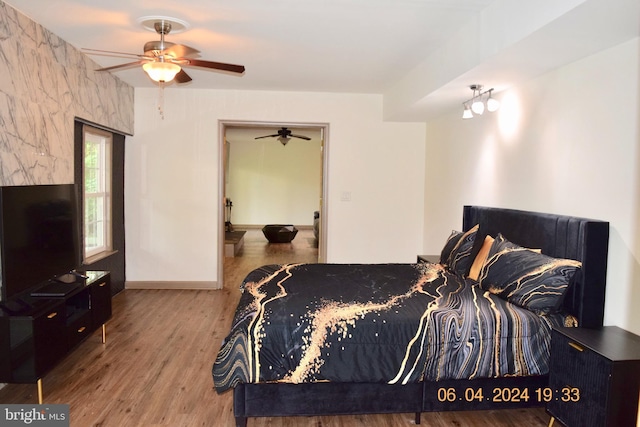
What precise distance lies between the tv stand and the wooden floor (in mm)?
245

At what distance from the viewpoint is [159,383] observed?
2.92 m

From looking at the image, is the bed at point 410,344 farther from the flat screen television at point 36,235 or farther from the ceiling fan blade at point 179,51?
the ceiling fan blade at point 179,51

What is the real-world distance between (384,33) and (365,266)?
74.1 inches

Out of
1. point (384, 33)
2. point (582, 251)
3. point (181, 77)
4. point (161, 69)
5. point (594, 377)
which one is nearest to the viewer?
Result: point (594, 377)

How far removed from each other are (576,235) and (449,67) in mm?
1604

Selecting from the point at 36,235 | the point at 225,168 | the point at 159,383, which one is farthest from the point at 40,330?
the point at 225,168

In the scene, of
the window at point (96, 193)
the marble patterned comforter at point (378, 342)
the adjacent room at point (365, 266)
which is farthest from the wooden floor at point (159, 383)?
the window at point (96, 193)

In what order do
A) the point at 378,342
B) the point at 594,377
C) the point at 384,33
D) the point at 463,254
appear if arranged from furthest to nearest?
the point at 463,254, the point at 384,33, the point at 378,342, the point at 594,377

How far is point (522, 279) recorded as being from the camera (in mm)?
2660

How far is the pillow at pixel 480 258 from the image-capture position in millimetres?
3285

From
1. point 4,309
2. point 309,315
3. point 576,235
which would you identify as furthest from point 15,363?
point 576,235

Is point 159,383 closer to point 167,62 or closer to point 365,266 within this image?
point 365,266

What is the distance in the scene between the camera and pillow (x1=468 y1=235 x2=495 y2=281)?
10.8 ft

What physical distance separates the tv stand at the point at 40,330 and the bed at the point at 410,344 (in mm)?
1114
